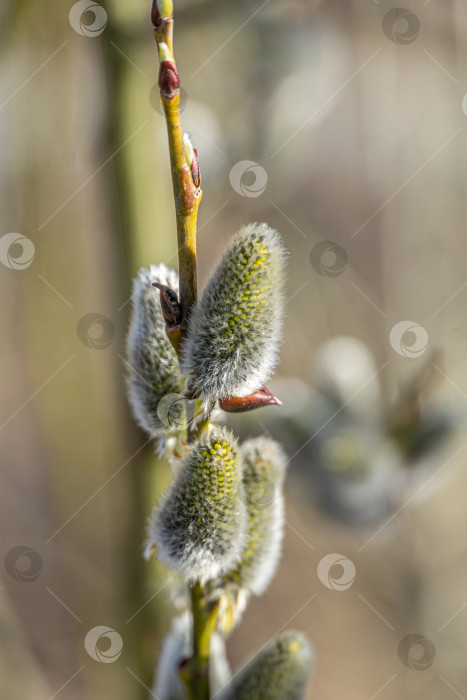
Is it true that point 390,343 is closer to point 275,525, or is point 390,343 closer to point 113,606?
point 113,606

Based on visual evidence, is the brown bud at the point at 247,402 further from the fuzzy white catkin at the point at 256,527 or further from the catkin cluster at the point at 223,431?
the fuzzy white catkin at the point at 256,527

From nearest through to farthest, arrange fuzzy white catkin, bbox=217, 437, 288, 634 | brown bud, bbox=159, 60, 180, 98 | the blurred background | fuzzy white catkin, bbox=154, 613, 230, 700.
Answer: brown bud, bbox=159, 60, 180, 98
fuzzy white catkin, bbox=217, 437, 288, 634
fuzzy white catkin, bbox=154, 613, 230, 700
the blurred background

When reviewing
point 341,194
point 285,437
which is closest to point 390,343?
point 285,437

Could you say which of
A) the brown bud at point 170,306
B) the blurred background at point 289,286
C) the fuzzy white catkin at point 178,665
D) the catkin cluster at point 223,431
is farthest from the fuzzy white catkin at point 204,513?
the blurred background at point 289,286

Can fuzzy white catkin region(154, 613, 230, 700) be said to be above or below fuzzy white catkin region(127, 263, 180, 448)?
below

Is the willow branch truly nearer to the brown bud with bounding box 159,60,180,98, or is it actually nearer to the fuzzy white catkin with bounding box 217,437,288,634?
the brown bud with bounding box 159,60,180,98

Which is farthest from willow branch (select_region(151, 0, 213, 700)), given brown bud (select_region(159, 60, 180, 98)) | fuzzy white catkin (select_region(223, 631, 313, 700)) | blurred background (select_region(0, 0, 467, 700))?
blurred background (select_region(0, 0, 467, 700))
